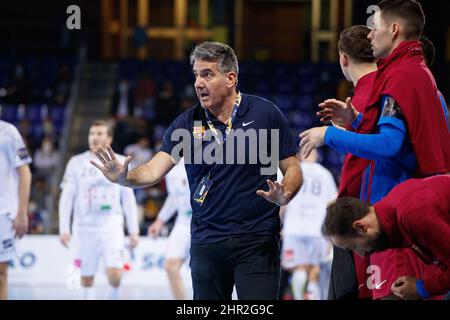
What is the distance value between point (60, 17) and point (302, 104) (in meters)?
6.21

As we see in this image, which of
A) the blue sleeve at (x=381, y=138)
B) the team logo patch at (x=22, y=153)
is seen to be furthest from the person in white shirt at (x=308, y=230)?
the blue sleeve at (x=381, y=138)

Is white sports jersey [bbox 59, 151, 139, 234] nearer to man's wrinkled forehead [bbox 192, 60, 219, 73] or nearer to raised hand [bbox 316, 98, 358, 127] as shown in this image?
man's wrinkled forehead [bbox 192, 60, 219, 73]

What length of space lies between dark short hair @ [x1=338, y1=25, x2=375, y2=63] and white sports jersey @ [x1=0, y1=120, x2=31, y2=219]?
3.84 m

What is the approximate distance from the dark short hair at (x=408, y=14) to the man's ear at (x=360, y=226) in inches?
47.3

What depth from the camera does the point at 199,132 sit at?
5.14 m

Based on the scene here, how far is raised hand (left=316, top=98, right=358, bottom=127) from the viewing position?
461 cm

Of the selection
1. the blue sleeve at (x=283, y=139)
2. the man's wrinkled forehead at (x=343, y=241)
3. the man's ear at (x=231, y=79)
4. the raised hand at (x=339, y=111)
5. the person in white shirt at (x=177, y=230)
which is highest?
the man's ear at (x=231, y=79)

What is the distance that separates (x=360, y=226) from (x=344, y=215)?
0.30ft

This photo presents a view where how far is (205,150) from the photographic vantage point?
5.09 metres


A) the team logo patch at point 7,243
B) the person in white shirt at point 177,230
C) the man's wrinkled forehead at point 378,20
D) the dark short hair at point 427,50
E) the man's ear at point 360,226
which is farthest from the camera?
the person in white shirt at point 177,230

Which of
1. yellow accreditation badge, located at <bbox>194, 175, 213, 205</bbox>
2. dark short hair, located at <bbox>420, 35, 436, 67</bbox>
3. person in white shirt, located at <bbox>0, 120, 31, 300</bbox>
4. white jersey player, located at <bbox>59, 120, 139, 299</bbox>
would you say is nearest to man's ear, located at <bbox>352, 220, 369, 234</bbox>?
yellow accreditation badge, located at <bbox>194, 175, 213, 205</bbox>

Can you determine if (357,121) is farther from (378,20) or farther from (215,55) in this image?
(215,55)

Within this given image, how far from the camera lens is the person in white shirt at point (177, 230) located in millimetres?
9469

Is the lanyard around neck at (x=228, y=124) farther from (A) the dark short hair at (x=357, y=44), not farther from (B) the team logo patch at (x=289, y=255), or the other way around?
(B) the team logo patch at (x=289, y=255)
